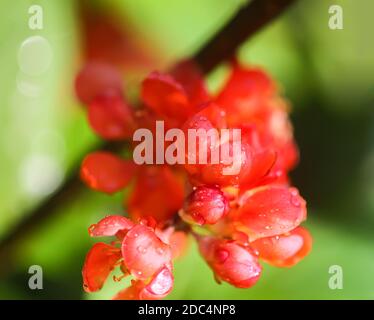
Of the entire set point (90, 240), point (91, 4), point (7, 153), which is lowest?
point (90, 240)

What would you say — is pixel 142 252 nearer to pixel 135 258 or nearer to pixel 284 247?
pixel 135 258

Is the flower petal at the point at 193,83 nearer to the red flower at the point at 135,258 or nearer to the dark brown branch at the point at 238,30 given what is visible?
the dark brown branch at the point at 238,30

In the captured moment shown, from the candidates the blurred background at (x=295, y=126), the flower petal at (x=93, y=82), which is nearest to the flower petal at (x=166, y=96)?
the flower petal at (x=93, y=82)

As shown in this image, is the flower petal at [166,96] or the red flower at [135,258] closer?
the red flower at [135,258]

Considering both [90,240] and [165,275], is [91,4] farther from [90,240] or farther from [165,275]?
[165,275]

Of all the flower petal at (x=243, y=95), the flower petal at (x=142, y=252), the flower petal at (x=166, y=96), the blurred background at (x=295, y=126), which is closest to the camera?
the flower petal at (x=142, y=252)

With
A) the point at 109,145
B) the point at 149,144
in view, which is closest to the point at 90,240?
the point at 109,145

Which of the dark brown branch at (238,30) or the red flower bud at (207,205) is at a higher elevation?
the dark brown branch at (238,30)

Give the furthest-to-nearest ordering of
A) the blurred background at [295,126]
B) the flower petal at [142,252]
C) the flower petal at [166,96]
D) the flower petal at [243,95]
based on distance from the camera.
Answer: the blurred background at [295,126] → the flower petal at [243,95] → the flower petal at [166,96] → the flower petal at [142,252]
